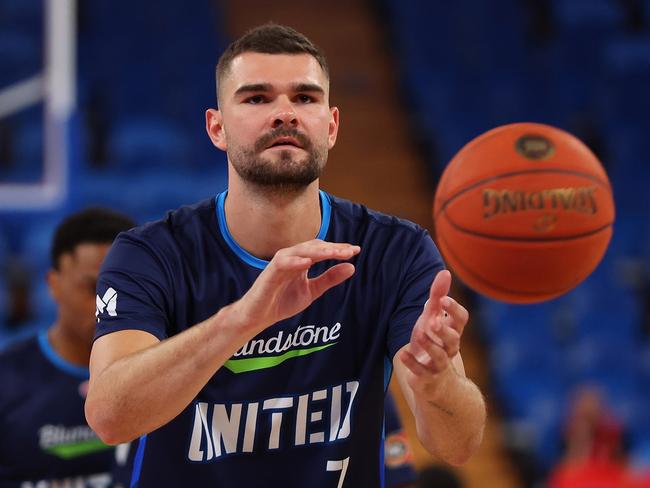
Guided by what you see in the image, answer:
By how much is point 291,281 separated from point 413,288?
592mm

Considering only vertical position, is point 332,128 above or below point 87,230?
below

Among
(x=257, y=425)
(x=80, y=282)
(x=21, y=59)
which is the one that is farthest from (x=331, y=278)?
(x=21, y=59)

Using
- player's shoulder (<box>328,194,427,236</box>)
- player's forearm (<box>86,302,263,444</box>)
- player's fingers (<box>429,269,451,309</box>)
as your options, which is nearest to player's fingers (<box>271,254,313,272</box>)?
player's forearm (<box>86,302,263,444</box>)

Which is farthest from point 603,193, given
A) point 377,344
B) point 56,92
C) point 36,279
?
point 36,279

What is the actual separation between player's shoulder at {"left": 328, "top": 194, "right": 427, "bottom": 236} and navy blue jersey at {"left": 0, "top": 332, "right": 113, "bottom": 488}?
171cm

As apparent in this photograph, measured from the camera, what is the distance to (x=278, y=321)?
3027mm

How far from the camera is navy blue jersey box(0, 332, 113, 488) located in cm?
450

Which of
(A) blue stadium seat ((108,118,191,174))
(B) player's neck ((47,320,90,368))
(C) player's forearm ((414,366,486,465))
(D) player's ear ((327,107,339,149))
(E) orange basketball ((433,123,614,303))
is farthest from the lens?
(A) blue stadium seat ((108,118,191,174))

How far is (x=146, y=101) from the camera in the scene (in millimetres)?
11531

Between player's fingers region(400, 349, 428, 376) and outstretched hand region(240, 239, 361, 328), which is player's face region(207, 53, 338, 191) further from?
player's fingers region(400, 349, 428, 376)

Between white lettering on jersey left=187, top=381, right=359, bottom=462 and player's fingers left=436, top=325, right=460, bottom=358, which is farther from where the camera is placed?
white lettering on jersey left=187, top=381, right=359, bottom=462

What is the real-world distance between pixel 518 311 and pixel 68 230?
6919mm

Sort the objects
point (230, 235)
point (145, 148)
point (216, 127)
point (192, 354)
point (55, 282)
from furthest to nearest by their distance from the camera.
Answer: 1. point (145, 148)
2. point (55, 282)
3. point (216, 127)
4. point (230, 235)
5. point (192, 354)

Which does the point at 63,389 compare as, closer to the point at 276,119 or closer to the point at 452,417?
the point at 276,119
